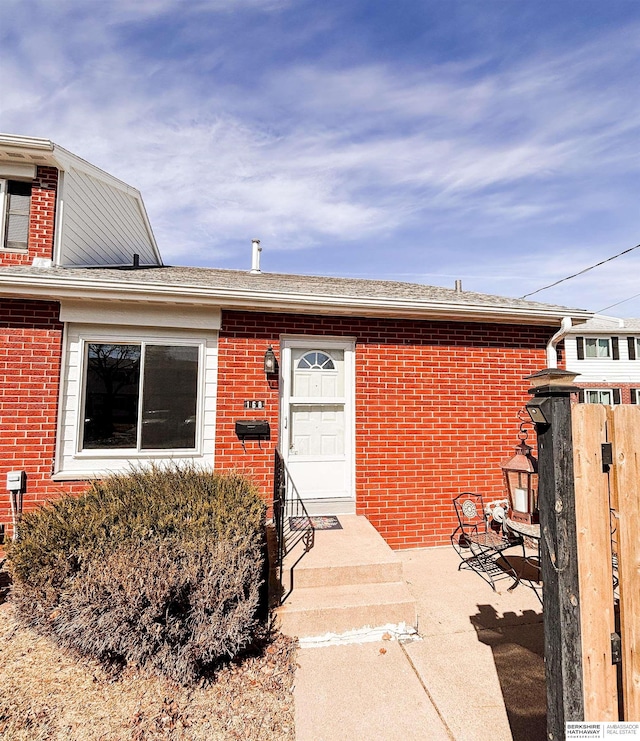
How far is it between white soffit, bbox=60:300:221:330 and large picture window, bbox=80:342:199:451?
307 millimetres

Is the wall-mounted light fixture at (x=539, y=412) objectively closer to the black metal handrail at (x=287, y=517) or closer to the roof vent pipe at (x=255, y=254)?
the black metal handrail at (x=287, y=517)

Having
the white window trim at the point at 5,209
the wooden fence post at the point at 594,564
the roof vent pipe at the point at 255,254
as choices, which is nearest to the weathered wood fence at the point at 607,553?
the wooden fence post at the point at 594,564

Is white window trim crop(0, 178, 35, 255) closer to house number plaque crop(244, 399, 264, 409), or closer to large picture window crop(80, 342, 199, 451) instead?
large picture window crop(80, 342, 199, 451)

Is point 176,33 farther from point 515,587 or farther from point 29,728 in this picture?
point 515,587

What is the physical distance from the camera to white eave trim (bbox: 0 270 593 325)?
180 inches

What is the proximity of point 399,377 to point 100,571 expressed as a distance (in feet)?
13.5

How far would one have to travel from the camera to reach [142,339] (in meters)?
5.07

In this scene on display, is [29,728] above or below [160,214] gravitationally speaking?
below

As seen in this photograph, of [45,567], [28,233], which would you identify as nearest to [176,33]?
[28,233]

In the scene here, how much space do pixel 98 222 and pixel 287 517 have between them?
21.2 feet

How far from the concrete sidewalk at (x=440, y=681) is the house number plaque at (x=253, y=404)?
A: 279 cm

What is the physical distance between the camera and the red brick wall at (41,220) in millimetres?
5949

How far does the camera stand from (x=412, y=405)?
5594 millimetres

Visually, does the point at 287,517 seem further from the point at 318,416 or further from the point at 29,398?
the point at 29,398
